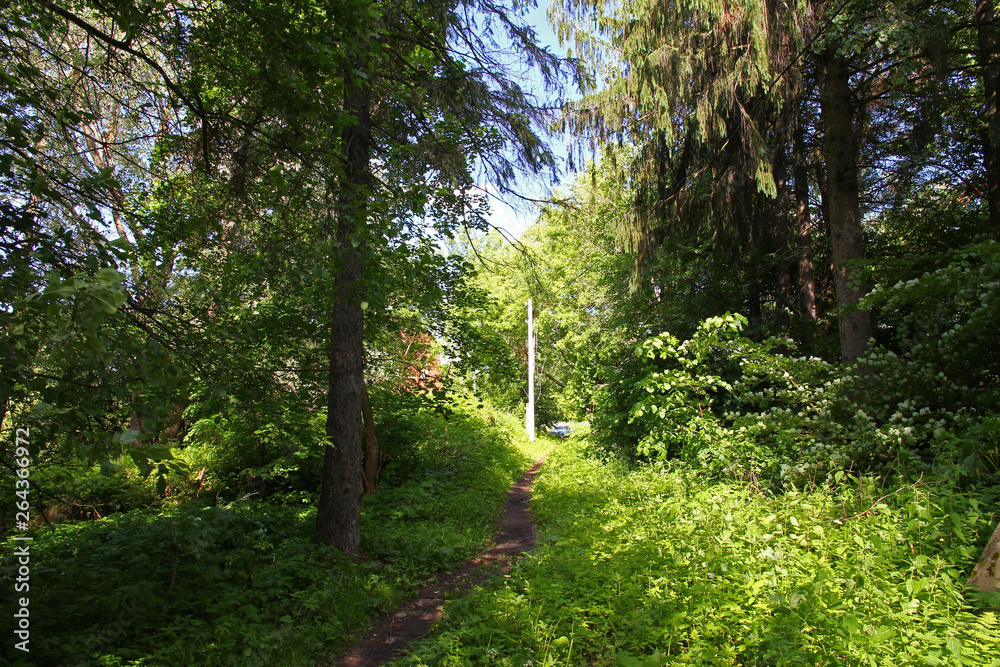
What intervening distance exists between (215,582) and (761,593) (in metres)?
4.53

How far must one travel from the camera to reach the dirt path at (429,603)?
428cm

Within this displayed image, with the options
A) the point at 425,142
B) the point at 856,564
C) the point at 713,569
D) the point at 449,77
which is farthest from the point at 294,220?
the point at 856,564

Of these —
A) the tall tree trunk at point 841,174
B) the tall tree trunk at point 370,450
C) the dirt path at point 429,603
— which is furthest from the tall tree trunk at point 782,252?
the tall tree trunk at point 370,450

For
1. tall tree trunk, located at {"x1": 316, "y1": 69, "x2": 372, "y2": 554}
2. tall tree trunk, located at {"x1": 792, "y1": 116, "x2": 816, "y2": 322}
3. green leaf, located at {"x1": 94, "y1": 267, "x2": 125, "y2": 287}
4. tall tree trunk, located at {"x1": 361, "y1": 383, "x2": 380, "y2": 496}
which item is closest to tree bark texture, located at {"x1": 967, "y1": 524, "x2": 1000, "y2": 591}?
green leaf, located at {"x1": 94, "y1": 267, "x2": 125, "y2": 287}

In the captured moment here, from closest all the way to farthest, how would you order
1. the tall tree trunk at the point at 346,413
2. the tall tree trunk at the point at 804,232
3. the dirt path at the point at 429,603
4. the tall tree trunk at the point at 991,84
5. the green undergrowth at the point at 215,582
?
the green undergrowth at the point at 215,582, the dirt path at the point at 429,603, the tall tree trunk at the point at 346,413, the tall tree trunk at the point at 991,84, the tall tree trunk at the point at 804,232

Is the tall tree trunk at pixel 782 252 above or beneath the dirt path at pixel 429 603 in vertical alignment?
above

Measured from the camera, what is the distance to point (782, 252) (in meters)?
9.48

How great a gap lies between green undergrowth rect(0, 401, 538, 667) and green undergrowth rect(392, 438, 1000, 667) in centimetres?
112

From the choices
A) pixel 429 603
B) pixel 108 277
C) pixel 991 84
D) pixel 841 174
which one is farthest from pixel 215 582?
pixel 991 84

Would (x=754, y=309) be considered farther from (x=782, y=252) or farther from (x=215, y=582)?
(x=215, y=582)

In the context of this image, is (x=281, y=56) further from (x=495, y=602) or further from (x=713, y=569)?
(x=713, y=569)

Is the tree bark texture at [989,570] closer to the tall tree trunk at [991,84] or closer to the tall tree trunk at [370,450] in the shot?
the tall tree trunk at [991,84]

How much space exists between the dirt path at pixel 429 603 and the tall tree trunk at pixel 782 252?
573 centimetres

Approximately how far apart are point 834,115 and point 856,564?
6120 mm
